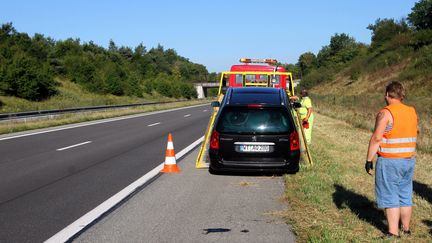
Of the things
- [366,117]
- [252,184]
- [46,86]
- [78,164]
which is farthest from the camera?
[46,86]

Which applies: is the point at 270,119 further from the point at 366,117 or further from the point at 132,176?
the point at 366,117

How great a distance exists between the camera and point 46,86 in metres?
52.4

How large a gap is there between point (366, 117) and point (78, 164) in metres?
17.4

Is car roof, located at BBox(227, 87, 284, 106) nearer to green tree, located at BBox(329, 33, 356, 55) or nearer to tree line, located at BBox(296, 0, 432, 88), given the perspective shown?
tree line, located at BBox(296, 0, 432, 88)

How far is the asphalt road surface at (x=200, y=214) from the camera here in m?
5.28

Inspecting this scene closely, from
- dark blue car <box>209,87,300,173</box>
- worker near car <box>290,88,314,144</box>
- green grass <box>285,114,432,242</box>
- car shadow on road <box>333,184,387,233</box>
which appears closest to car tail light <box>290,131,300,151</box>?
dark blue car <box>209,87,300,173</box>

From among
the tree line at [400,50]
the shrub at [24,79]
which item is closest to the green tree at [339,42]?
the tree line at [400,50]

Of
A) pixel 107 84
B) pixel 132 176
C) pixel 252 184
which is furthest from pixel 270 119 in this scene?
pixel 107 84

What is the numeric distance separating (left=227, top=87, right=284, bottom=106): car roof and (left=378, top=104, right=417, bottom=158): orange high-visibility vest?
12.1 ft

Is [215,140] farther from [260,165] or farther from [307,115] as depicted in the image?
[307,115]

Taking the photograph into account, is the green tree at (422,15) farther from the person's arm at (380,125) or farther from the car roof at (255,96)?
the person's arm at (380,125)

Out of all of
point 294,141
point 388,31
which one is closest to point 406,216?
point 294,141

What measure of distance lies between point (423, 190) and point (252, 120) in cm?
320

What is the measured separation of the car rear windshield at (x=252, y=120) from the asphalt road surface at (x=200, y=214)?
3.23ft
